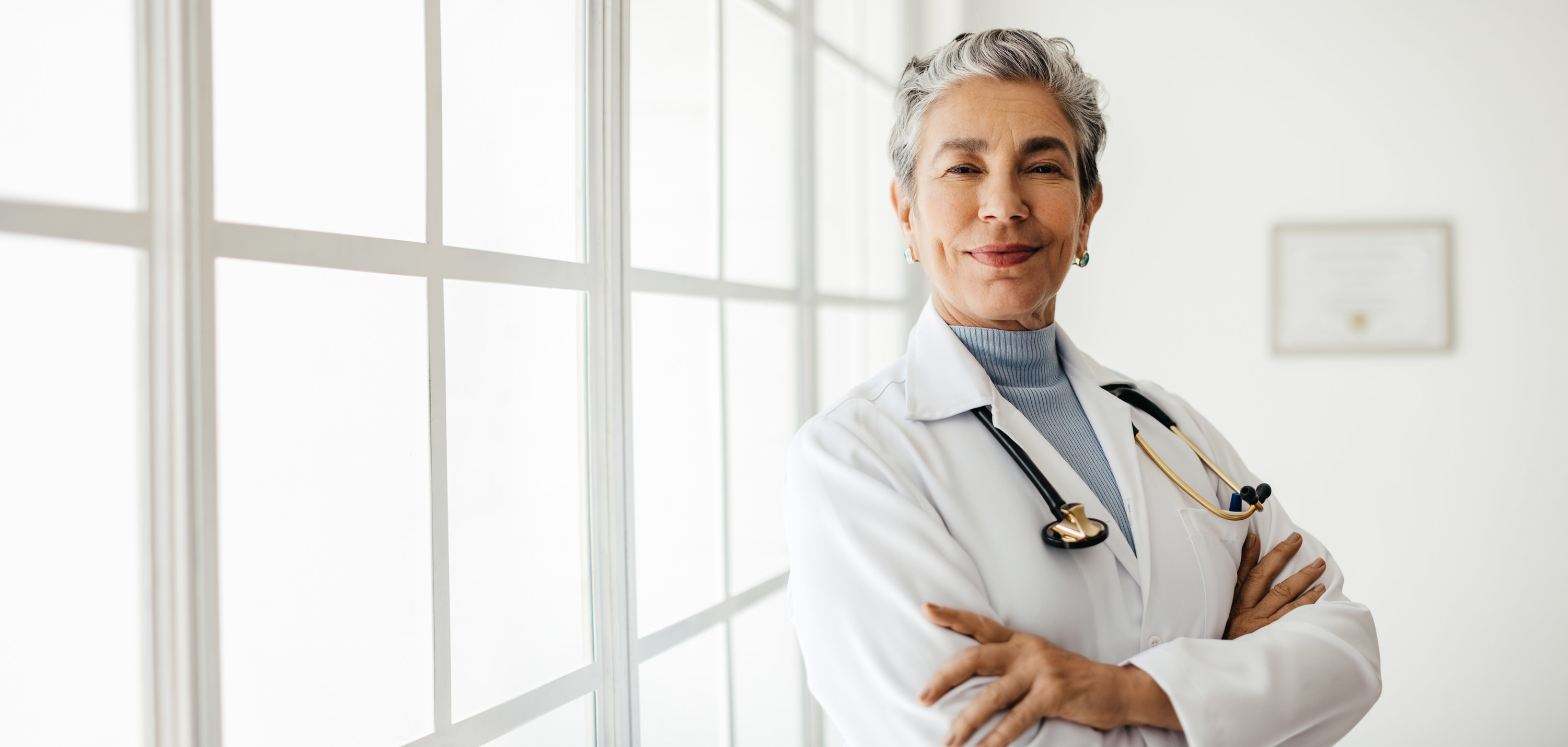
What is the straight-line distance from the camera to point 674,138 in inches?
70.2

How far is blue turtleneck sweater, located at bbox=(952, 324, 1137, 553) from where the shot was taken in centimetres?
124

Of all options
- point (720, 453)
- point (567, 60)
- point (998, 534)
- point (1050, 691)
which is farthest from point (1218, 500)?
point (567, 60)

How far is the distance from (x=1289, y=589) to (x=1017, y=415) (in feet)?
1.30

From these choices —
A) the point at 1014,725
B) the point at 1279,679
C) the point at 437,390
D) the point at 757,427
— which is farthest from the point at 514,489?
the point at 1279,679

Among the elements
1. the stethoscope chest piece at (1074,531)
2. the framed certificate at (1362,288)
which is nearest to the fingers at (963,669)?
the stethoscope chest piece at (1074,531)

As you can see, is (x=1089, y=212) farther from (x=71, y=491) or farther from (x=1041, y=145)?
(x=71, y=491)

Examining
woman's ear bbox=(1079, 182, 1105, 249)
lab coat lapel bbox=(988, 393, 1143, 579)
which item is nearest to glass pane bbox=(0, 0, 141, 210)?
lab coat lapel bbox=(988, 393, 1143, 579)

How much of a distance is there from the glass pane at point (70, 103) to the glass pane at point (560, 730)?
84cm

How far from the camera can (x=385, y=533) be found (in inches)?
44.1

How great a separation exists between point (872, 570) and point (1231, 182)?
286 cm

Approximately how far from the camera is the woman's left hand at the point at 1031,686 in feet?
3.03

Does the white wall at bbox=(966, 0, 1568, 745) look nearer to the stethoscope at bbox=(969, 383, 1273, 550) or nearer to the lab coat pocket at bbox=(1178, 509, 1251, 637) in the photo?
the stethoscope at bbox=(969, 383, 1273, 550)

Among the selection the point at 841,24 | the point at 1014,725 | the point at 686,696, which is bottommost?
the point at 686,696

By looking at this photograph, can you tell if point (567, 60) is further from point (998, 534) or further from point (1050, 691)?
point (1050, 691)
